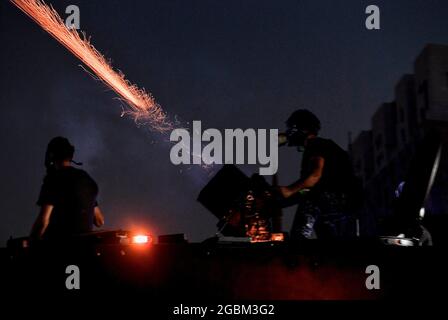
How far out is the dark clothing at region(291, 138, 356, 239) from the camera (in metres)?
4.76

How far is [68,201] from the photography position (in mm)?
4344

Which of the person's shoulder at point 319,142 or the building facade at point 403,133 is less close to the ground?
the building facade at point 403,133

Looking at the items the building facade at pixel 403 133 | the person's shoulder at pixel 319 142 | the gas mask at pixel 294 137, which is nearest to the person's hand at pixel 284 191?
the person's shoulder at pixel 319 142

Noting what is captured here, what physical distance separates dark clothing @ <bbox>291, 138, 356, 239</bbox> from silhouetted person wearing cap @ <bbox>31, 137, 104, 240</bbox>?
1803 mm

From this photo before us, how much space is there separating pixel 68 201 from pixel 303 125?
2.23 m

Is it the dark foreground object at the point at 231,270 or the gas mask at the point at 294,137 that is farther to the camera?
the gas mask at the point at 294,137

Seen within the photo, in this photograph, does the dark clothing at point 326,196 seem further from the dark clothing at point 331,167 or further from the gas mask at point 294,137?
the gas mask at point 294,137

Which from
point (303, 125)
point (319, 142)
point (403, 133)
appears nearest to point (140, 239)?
point (319, 142)

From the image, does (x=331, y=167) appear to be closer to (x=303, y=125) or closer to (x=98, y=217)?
(x=303, y=125)

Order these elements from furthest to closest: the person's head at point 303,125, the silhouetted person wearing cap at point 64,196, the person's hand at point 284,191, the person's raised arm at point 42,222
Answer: the person's head at point 303,125, the person's hand at point 284,191, the silhouetted person wearing cap at point 64,196, the person's raised arm at point 42,222

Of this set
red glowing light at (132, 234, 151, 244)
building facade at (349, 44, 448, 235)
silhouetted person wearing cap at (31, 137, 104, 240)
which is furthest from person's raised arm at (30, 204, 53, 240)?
building facade at (349, 44, 448, 235)

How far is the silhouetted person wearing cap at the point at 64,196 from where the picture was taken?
4172 millimetres

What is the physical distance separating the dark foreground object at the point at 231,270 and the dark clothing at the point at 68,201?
1.31m
